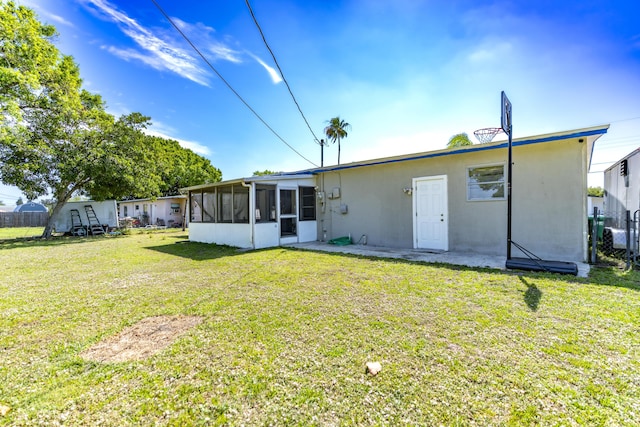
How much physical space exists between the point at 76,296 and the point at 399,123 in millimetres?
11836

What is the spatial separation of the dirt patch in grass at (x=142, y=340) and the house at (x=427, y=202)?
5.75 metres

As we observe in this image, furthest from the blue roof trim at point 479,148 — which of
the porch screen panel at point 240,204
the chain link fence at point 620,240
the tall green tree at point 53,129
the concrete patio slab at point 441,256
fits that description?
the tall green tree at point 53,129

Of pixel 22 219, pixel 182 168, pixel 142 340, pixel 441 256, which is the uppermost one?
pixel 182 168

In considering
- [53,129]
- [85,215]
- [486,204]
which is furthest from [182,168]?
[486,204]

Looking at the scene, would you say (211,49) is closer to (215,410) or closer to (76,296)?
(76,296)

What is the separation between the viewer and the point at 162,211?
2370 centimetres

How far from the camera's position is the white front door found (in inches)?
299

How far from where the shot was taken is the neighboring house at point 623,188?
640 centimetres

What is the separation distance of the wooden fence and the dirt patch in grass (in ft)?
95.4

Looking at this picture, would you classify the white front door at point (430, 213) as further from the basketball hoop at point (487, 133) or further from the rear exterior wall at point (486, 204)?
the basketball hoop at point (487, 133)

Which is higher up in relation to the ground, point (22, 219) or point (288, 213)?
point (288, 213)

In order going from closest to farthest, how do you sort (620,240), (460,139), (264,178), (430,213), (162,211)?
(620,240), (430,213), (264,178), (460,139), (162,211)

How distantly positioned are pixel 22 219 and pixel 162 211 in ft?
39.1

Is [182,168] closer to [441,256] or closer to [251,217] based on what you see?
[251,217]
